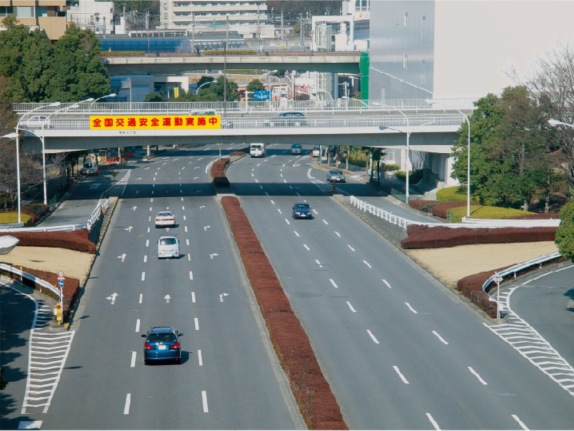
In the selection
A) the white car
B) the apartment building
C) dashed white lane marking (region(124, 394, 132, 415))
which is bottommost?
dashed white lane marking (region(124, 394, 132, 415))

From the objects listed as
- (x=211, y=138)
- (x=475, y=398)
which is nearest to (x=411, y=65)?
(x=211, y=138)

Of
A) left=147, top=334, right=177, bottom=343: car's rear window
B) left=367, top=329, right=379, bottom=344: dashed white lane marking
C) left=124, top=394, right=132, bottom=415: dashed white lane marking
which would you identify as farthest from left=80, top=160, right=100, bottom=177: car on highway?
left=124, top=394, right=132, bottom=415: dashed white lane marking

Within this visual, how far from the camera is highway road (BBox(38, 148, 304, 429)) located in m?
35.8

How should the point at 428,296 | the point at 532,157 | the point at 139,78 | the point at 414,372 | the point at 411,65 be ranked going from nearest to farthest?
the point at 414,372, the point at 428,296, the point at 532,157, the point at 411,65, the point at 139,78

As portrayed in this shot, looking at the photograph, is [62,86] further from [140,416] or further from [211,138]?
[140,416]

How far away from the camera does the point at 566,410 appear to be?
119 ft

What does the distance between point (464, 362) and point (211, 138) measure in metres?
50.7

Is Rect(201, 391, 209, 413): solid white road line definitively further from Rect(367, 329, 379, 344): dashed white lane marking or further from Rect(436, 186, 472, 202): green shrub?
Rect(436, 186, 472, 202): green shrub

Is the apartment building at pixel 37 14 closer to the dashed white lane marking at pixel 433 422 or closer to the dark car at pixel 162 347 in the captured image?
the dark car at pixel 162 347

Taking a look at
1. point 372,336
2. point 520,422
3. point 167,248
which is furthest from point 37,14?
point 520,422

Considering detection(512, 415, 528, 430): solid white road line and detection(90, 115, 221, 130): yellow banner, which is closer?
detection(512, 415, 528, 430): solid white road line

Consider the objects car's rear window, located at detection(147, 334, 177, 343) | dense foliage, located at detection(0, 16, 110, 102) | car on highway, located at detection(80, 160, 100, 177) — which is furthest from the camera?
dense foliage, located at detection(0, 16, 110, 102)

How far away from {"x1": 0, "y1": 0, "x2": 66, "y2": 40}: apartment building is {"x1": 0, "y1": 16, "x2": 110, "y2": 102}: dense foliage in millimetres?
12280

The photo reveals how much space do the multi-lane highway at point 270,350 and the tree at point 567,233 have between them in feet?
19.3
